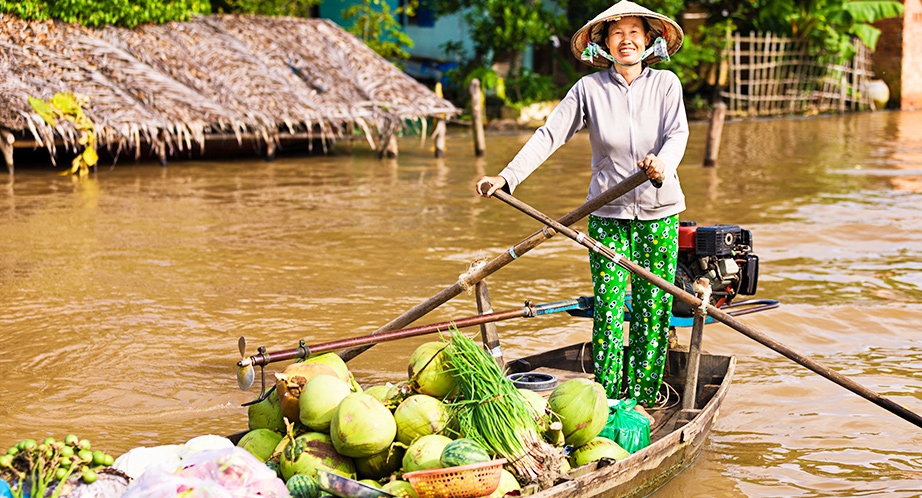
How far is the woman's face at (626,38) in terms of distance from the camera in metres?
3.95

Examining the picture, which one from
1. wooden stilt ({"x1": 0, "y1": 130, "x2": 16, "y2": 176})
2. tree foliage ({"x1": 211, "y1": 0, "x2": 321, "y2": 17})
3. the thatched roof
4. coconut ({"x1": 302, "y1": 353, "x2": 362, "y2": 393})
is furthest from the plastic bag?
tree foliage ({"x1": 211, "y1": 0, "x2": 321, "y2": 17})

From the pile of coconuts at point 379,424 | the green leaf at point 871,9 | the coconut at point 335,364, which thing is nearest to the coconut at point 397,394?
the pile of coconuts at point 379,424

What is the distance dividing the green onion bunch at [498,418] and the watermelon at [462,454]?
10cm

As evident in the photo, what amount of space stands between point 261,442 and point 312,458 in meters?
0.30

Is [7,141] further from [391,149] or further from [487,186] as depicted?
[487,186]

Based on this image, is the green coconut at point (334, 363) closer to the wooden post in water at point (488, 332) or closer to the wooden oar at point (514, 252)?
the wooden oar at point (514, 252)

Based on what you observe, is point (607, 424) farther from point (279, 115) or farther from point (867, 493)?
point (279, 115)

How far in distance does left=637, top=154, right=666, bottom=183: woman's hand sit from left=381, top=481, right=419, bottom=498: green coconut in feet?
4.53

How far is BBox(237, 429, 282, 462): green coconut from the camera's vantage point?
3262 millimetres

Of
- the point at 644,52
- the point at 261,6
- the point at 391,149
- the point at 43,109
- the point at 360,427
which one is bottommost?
the point at 360,427

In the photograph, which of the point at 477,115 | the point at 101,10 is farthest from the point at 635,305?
the point at 101,10

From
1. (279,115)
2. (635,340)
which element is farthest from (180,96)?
(635,340)

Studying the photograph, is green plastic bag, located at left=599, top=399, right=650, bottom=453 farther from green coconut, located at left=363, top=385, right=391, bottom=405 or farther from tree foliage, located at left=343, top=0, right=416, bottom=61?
tree foliage, located at left=343, top=0, right=416, bottom=61

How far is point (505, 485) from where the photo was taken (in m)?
2.99
